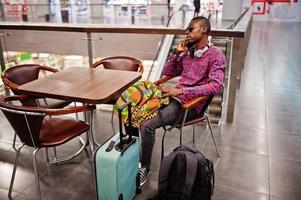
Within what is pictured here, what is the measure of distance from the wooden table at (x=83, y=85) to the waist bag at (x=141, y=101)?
0.27 ft

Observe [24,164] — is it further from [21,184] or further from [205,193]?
[205,193]

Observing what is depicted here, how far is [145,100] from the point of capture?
211 cm

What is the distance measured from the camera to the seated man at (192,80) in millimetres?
2176

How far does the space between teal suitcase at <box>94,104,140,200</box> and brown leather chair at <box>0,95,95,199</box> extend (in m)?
0.32

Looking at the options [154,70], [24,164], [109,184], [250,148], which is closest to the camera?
[109,184]

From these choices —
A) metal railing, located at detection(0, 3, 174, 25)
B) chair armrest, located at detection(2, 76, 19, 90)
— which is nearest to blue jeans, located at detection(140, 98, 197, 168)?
chair armrest, located at detection(2, 76, 19, 90)

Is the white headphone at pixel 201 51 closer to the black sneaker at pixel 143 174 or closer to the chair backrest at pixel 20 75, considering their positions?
the black sneaker at pixel 143 174

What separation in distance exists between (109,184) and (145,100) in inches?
25.0

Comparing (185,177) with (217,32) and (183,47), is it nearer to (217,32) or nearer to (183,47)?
(183,47)

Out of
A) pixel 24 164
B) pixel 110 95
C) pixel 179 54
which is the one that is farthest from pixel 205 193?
pixel 24 164

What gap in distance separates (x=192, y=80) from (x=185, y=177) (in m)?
0.82

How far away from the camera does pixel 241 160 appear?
2.57 m

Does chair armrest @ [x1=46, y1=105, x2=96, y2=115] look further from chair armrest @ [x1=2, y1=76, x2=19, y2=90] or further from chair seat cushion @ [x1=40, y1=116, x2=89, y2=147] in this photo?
chair armrest @ [x1=2, y1=76, x2=19, y2=90]

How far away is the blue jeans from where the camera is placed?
217cm
